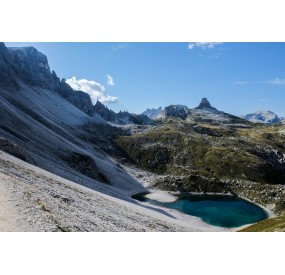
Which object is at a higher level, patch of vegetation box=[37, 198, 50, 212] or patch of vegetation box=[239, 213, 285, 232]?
patch of vegetation box=[239, 213, 285, 232]

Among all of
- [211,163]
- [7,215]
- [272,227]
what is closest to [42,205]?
[7,215]

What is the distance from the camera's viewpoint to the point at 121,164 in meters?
155

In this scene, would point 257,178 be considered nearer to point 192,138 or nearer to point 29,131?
point 192,138

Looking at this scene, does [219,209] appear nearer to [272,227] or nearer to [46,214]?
[272,227]

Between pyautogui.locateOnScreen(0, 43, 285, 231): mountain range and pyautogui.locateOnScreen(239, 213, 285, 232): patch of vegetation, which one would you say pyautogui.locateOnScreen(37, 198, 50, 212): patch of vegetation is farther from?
pyautogui.locateOnScreen(239, 213, 285, 232): patch of vegetation

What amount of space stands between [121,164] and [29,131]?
51498mm

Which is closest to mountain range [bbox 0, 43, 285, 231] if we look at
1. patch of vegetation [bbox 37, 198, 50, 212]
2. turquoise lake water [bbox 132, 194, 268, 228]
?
patch of vegetation [bbox 37, 198, 50, 212]

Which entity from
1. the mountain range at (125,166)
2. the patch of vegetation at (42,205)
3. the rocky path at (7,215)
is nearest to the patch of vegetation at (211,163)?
the mountain range at (125,166)

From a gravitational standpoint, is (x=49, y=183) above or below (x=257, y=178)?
below

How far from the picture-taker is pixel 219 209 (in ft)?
376

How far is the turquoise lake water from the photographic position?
10338 centimetres

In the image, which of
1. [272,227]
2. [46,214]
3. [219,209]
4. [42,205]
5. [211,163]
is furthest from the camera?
[211,163]
